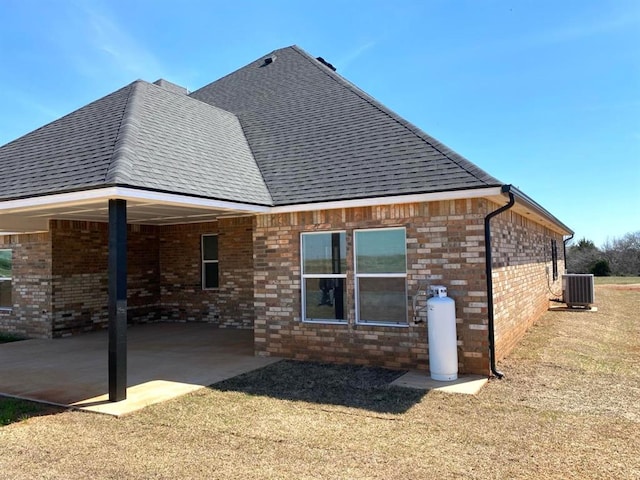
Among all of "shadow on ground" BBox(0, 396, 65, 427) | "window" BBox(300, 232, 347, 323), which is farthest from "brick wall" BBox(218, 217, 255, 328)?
"shadow on ground" BBox(0, 396, 65, 427)

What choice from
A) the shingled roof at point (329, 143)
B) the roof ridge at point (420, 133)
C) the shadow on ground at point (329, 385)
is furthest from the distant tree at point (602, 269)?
the shadow on ground at point (329, 385)

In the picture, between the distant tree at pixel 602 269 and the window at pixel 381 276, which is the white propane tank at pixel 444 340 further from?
the distant tree at pixel 602 269

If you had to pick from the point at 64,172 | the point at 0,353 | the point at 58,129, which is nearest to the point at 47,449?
the point at 64,172

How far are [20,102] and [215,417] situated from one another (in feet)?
45.9

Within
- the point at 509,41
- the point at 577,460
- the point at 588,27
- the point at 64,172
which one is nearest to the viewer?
the point at 577,460

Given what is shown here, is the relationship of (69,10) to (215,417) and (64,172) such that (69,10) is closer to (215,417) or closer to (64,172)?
(64,172)

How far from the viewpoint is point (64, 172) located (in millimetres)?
7500

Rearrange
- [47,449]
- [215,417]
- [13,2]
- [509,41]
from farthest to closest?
[509,41], [13,2], [215,417], [47,449]

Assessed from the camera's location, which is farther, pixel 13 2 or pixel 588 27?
pixel 588 27

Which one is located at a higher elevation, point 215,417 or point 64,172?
point 64,172

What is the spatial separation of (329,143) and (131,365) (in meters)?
5.83

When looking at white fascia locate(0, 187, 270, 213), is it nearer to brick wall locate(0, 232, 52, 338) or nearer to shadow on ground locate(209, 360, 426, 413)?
shadow on ground locate(209, 360, 426, 413)

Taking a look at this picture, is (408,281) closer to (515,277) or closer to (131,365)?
(515,277)

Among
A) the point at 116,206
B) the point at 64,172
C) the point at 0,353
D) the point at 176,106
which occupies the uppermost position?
the point at 176,106
